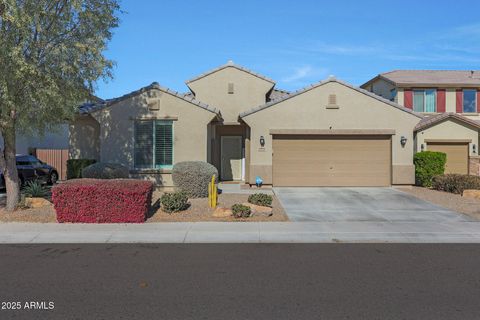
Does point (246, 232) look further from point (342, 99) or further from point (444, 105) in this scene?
point (444, 105)

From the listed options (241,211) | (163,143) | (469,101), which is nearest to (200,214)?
(241,211)

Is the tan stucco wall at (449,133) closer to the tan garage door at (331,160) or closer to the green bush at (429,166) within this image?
the green bush at (429,166)

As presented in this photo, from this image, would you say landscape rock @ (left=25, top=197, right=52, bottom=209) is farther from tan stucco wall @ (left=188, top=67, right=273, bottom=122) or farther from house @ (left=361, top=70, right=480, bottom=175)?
house @ (left=361, top=70, right=480, bottom=175)

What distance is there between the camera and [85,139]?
747 inches

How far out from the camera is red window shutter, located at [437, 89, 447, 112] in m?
27.6

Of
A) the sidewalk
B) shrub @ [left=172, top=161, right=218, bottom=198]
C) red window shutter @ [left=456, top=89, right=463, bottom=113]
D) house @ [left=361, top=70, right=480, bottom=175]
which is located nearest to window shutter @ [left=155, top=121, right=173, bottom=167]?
shrub @ [left=172, top=161, right=218, bottom=198]

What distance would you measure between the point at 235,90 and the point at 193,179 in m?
7.63
